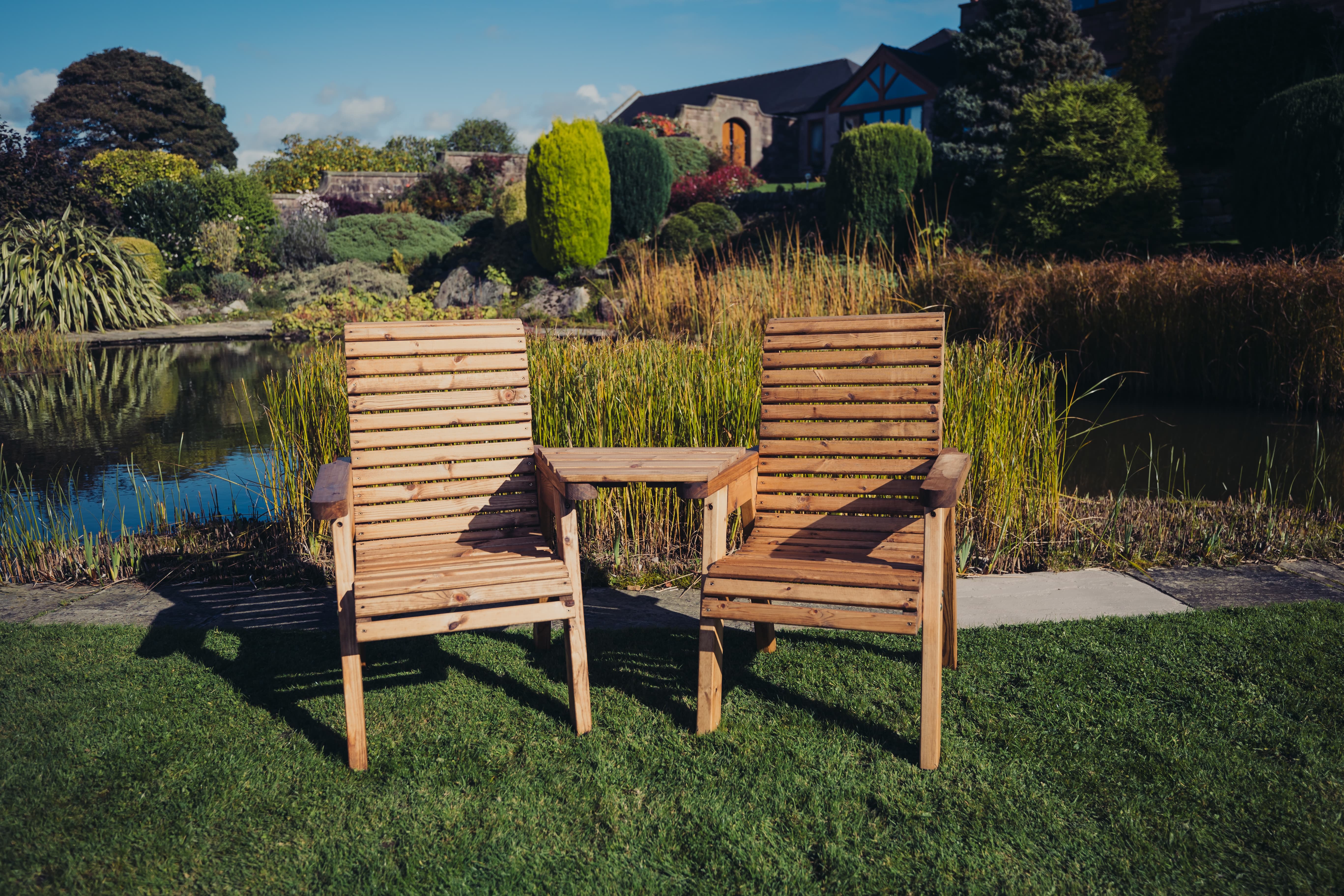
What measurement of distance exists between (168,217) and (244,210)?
163 centimetres

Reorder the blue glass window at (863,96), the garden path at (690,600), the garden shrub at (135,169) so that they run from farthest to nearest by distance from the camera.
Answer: the blue glass window at (863,96) → the garden shrub at (135,169) → the garden path at (690,600)

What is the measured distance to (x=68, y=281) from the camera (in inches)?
530

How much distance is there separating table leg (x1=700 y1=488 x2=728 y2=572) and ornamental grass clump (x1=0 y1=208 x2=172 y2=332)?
43.8 ft

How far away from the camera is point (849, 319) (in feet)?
10.4

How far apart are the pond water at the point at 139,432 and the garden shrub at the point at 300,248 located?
28.7ft

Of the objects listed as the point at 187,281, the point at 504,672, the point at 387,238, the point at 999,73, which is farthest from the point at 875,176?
the point at 187,281

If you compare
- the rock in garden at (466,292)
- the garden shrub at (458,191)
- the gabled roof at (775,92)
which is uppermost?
the gabled roof at (775,92)

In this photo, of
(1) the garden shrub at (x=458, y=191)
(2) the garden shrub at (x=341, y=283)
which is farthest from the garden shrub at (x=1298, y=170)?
(1) the garden shrub at (x=458, y=191)

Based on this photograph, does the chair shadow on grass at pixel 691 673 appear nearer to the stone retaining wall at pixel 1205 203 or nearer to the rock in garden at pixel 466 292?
the rock in garden at pixel 466 292

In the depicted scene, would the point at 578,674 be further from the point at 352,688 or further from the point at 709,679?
the point at 352,688

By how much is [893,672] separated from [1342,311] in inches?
238

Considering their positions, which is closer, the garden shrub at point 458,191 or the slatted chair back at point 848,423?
the slatted chair back at point 848,423

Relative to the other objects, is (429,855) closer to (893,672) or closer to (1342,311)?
(893,672)

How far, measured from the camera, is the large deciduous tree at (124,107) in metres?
39.2
